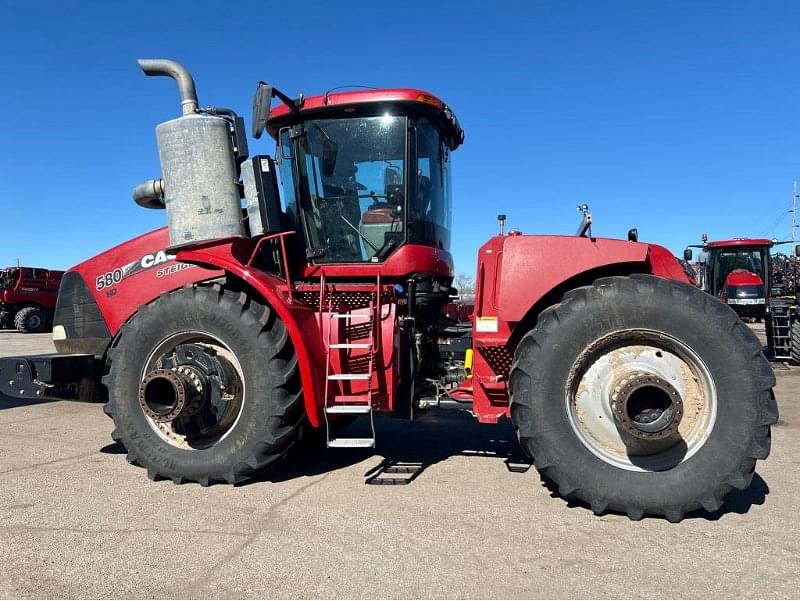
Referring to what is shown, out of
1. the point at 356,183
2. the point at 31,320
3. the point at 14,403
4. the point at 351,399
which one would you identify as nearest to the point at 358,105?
the point at 356,183

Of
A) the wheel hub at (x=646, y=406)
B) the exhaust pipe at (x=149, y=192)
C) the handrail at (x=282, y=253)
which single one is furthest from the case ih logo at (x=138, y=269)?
the wheel hub at (x=646, y=406)

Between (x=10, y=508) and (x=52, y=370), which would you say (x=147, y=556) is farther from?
(x=52, y=370)

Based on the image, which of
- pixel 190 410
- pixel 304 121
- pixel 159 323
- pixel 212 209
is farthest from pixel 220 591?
pixel 304 121

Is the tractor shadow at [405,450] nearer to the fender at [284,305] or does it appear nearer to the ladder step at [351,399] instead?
the ladder step at [351,399]

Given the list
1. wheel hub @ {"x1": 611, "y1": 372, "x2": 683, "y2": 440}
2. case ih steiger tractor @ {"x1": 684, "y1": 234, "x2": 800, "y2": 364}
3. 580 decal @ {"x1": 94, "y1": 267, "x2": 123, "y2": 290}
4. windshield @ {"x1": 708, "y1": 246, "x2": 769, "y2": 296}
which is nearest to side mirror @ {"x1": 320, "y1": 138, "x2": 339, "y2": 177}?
580 decal @ {"x1": 94, "y1": 267, "x2": 123, "y2": 290}

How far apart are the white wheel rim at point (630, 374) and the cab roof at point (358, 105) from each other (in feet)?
7.45

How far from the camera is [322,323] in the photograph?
4.21m

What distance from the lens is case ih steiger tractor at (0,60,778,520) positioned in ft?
11.1

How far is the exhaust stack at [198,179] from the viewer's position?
4.23 m

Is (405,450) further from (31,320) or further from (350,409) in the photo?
(31,320)

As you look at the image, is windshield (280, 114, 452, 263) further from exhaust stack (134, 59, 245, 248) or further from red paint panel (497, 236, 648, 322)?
red paint panel (497, 236, 648, 322)

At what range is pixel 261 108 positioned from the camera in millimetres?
3871

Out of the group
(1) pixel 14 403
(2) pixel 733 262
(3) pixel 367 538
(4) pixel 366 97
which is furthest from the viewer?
(2) pixel 733 262

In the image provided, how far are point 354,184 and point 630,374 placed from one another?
97.3 inches
